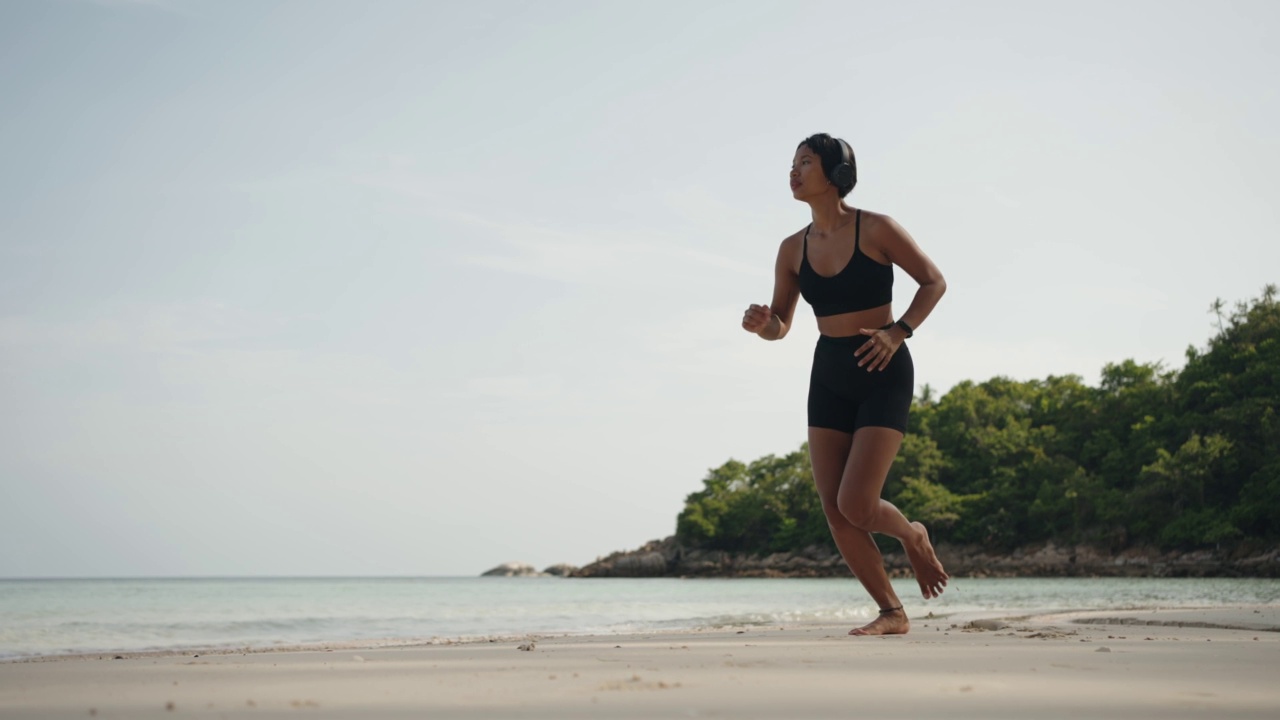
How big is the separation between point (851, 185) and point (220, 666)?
3425 millimetres

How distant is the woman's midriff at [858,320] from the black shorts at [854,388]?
0.12ft

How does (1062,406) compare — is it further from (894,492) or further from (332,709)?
(332,709)

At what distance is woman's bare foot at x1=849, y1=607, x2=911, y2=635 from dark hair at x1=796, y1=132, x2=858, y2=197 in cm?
200

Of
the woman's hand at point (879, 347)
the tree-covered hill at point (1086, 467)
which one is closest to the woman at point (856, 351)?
the woman's hand at point (879, 347)

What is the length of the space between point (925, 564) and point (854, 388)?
94 centimetres

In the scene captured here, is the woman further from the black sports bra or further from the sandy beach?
the sandy beach

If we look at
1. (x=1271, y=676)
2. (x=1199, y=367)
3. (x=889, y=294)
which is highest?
(x=1199, y=367)

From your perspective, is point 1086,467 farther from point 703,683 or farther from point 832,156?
point 703,683

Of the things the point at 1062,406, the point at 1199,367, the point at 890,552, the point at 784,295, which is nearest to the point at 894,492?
the point at 890,552

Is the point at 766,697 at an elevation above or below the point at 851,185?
below

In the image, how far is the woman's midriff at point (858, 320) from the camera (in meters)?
4.95

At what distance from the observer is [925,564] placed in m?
5.14

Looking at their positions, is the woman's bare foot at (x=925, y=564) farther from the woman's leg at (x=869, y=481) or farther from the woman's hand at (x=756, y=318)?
the woman's hand at (x=756, y=318)

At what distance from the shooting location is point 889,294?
498cm
